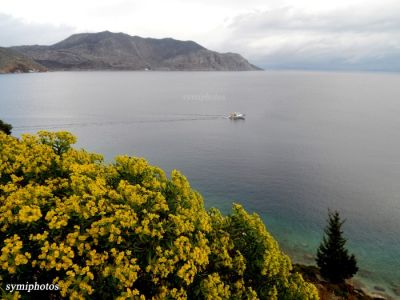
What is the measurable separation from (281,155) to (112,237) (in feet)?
281

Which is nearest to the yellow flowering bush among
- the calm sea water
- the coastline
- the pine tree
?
the coastline

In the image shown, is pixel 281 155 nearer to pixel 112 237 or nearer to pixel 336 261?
pixel 336 261

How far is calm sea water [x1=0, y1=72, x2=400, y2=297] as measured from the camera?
54.0 m

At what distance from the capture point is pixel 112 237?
1172 cm

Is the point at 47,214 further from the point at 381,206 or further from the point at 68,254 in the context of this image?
the point at 381,206

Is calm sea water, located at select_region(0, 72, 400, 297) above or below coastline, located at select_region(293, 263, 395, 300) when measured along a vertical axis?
above

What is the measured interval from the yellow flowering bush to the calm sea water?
34.1 m

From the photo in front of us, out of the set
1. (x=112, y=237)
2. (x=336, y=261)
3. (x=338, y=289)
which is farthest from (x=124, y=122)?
(x=112, y=237)

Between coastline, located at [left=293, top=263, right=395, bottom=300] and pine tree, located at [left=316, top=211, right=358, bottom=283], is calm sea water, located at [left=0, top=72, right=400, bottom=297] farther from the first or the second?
pine tree, located at [left=316, top=211, right=358, bottom=283]

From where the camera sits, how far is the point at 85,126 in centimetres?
12481

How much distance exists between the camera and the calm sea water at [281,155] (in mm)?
53969

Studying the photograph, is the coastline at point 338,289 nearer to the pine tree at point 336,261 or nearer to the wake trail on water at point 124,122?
the pine tree at point 336,261

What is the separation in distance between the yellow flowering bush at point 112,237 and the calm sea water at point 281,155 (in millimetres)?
34078

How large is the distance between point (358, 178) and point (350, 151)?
2381 centimetres
